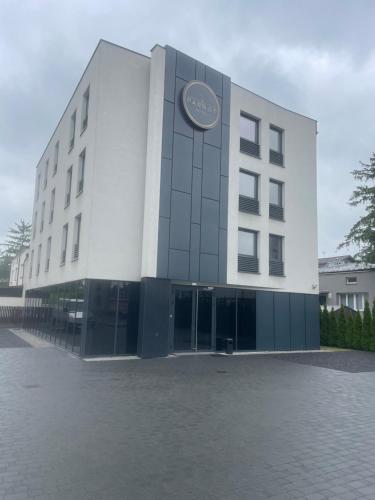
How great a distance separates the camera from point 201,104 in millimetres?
17688

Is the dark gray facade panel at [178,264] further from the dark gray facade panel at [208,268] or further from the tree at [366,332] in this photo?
the tree at [366,332]

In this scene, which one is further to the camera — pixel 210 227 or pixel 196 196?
pixel 210 227

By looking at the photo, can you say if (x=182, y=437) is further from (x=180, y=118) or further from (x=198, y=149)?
(x=180, y=118)

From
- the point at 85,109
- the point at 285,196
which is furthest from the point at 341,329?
the point at 85,109

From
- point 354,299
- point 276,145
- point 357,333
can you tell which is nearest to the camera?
point 276,145

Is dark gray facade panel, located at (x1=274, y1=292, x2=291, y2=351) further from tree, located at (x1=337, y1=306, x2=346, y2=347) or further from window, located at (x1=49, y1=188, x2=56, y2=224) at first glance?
window, located at (x1=49, y1=188, x2=56, y2=224)

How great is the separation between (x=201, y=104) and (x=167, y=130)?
237 cm

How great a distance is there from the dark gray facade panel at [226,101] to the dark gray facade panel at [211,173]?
5.99 feet

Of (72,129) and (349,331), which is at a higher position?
(72,129)

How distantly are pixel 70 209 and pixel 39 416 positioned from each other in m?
13.1

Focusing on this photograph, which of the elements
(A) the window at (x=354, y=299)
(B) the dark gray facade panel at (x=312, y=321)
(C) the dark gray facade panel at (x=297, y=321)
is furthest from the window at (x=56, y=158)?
(A) the window at (x=354, y=299)

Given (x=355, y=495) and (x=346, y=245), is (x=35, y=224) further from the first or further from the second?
(x=355, y=495)

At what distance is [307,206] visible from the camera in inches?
854

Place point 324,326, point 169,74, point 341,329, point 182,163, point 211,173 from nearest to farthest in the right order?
point 182,163 < point 169,74 < point 211,173 < point 341,329 < point 324,326
